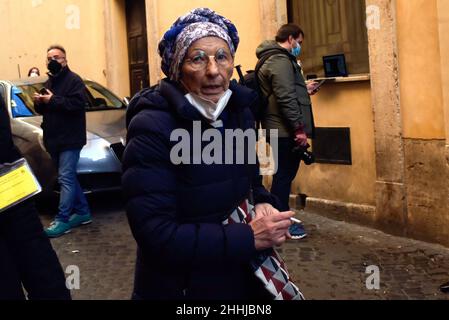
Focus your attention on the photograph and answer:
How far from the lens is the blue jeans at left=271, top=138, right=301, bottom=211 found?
557 cm

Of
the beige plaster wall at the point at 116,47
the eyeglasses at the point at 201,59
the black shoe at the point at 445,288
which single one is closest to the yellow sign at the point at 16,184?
the eyeglasses at the point at 201,59

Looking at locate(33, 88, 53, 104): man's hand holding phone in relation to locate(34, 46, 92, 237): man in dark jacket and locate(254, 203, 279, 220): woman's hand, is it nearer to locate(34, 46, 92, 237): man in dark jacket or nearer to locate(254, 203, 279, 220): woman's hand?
locate(34, 46, 92, 237): man in dark jacket

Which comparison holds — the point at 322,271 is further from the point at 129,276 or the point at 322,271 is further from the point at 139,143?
the point at 139,143

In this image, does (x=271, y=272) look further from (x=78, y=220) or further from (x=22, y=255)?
(x=78, y=220)

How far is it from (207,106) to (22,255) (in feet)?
2.77

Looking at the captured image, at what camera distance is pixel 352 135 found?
263 inches

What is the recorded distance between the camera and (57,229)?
21.1 ft

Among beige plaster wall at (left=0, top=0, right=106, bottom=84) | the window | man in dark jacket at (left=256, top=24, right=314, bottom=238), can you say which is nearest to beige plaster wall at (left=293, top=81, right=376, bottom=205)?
the window

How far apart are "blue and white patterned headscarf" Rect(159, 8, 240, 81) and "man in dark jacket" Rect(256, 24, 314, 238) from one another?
3.30m

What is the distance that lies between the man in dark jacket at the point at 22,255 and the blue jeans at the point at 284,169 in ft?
11.3

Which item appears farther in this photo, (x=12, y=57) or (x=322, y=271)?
(x=12, y=57)
